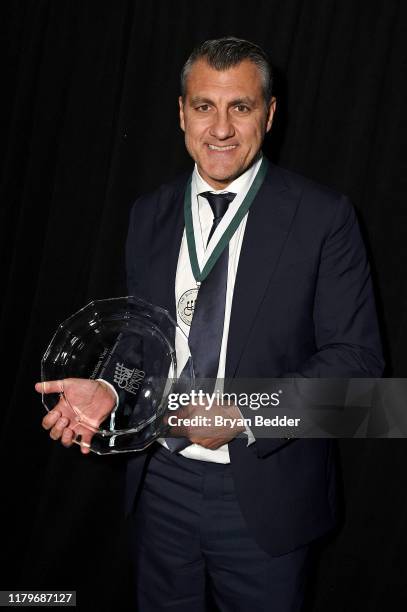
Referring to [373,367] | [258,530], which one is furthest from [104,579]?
[373,367]

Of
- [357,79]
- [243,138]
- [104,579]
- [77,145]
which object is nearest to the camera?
[243,138]

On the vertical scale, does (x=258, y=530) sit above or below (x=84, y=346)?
below

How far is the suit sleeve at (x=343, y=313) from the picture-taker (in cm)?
144

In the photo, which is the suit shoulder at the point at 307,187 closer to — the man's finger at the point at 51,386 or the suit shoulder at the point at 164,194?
the suit shoulder at the point at 164,194

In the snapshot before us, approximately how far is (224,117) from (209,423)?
67 centimetres

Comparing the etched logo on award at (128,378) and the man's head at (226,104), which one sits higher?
the man's head at (226,104)

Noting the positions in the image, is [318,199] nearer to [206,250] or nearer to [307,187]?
[307,187]

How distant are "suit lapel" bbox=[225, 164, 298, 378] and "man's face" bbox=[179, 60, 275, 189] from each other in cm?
12

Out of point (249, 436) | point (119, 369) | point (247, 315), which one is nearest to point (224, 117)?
point (247, 315)

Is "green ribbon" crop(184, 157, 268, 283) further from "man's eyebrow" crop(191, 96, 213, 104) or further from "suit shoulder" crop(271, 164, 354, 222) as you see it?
"man's eyebrow" crop(191, 96, 213, 104)

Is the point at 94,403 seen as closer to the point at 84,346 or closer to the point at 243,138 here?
the point at 84,346

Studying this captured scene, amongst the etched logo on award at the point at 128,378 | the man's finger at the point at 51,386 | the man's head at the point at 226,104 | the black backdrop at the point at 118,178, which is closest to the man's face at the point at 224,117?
the man's head at the point at 226,104

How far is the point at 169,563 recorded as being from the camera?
1688mm

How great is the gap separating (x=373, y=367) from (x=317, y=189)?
417 millimetres
